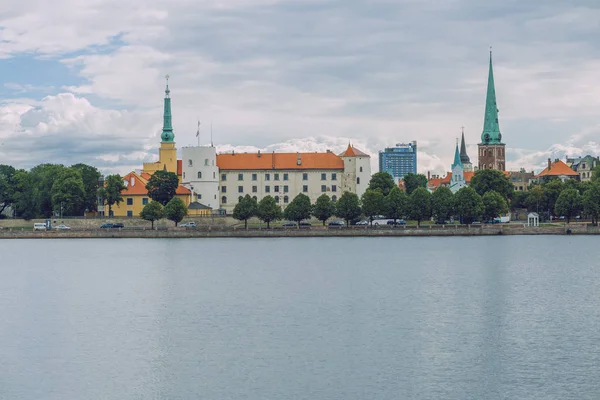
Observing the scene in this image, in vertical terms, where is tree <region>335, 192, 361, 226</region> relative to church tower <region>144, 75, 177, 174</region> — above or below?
below

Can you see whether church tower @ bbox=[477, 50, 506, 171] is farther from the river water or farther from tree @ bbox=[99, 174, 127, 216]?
the river water

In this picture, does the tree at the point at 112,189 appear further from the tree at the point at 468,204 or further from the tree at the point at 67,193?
the tree at the point at 468,204

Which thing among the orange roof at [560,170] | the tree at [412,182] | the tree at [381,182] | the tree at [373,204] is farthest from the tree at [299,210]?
the orange roof at [560,170]

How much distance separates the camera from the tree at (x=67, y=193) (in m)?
93.4

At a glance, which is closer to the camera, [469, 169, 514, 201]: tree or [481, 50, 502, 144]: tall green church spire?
[469, 169, 514, 201]: tree

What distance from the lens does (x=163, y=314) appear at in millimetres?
34719

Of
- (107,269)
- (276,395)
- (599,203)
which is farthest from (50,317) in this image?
(599,203)

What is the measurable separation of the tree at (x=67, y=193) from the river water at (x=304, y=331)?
38.4 meters

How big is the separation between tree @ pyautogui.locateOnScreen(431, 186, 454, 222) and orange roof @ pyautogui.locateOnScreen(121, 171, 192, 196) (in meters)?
29.0

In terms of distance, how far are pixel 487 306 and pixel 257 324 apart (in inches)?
394

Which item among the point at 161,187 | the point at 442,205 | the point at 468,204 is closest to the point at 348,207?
the point at 442,205

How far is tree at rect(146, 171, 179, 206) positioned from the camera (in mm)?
95750

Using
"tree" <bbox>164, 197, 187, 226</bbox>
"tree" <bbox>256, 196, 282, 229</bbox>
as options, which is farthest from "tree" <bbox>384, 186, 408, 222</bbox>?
"tree" <bbox>164, 197, 187, 226</bbox>

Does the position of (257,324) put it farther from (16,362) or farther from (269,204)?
(269,204)
